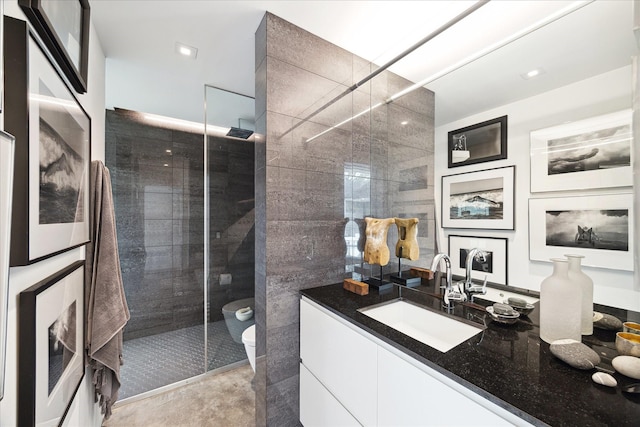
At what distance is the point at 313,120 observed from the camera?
1.54m

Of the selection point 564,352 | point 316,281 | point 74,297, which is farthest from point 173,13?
point 564,352

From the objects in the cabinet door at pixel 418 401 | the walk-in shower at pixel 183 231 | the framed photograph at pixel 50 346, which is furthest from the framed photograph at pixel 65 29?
the cabinet door at pixel 418 401

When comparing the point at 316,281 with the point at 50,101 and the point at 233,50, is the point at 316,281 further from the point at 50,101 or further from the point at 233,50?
the point at 233,50

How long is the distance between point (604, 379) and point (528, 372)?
156 millimetres

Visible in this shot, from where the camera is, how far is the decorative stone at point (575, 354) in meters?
0.69

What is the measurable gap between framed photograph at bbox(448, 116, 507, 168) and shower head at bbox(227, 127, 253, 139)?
6.70 feet

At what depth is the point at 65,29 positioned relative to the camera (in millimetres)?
927

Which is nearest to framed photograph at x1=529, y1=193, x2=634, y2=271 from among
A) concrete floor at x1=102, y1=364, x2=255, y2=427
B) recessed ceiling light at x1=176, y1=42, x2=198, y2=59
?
concrete floor at x1=102, y1=364, x2=255, y2=427

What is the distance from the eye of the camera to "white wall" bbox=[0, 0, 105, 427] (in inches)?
22.6

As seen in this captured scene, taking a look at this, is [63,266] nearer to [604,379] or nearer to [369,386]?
[369,386]

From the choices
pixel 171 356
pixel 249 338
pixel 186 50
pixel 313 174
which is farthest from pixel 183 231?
pixel 313 174

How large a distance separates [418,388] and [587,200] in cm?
91

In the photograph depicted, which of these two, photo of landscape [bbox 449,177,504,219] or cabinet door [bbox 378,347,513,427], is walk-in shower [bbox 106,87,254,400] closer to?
cabinet door [bbox 378,347,513,427]

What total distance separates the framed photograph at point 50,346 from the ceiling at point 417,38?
1.41m
